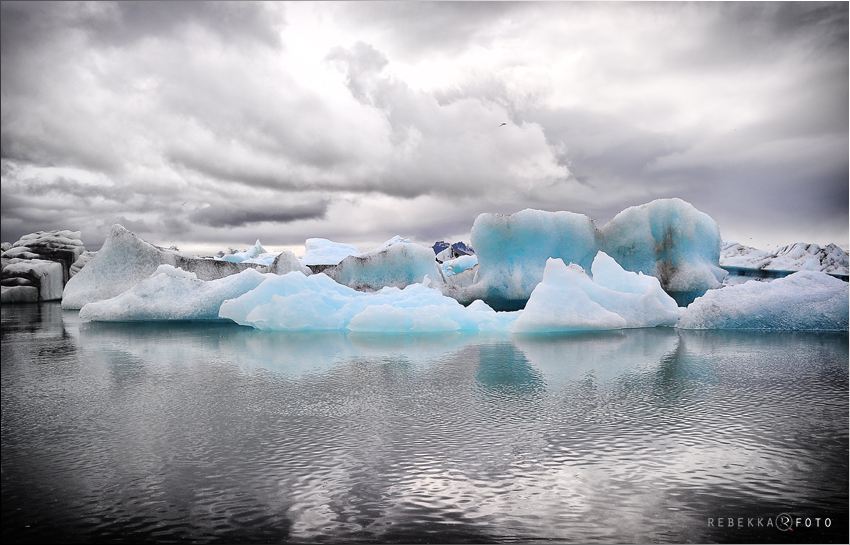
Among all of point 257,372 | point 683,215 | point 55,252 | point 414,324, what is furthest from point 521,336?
point 55,252

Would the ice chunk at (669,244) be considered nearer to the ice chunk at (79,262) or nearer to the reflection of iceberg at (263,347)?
the reflection of iceberg at (263,347)

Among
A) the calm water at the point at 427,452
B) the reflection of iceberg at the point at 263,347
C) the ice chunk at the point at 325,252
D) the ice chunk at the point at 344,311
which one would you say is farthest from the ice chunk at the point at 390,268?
the calm water at the point at 427,452

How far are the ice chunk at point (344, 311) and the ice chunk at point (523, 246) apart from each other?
4.42 m

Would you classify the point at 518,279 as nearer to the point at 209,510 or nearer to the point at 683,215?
the point at 683,215

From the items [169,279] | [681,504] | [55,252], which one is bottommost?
[681,504]

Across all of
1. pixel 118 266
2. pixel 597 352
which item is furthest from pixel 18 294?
pixel 597 352

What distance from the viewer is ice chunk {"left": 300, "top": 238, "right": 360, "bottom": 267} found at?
17.8 m

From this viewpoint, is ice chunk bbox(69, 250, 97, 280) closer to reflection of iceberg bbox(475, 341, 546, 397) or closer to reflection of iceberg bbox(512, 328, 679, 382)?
reflection of iceberg bbox(512, 328, 679, 382)

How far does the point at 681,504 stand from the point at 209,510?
1414mm

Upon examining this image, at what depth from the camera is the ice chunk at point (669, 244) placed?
41.4ft

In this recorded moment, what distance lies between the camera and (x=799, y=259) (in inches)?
709

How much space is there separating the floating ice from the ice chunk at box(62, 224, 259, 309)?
15260 mm

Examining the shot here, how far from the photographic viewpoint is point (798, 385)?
3510mm

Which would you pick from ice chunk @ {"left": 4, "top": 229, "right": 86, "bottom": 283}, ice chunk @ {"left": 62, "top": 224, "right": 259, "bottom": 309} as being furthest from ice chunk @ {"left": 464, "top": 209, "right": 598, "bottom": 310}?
ice chunk @ {"left": 4, "top": 229, "right": 86, "bottom": 283}
